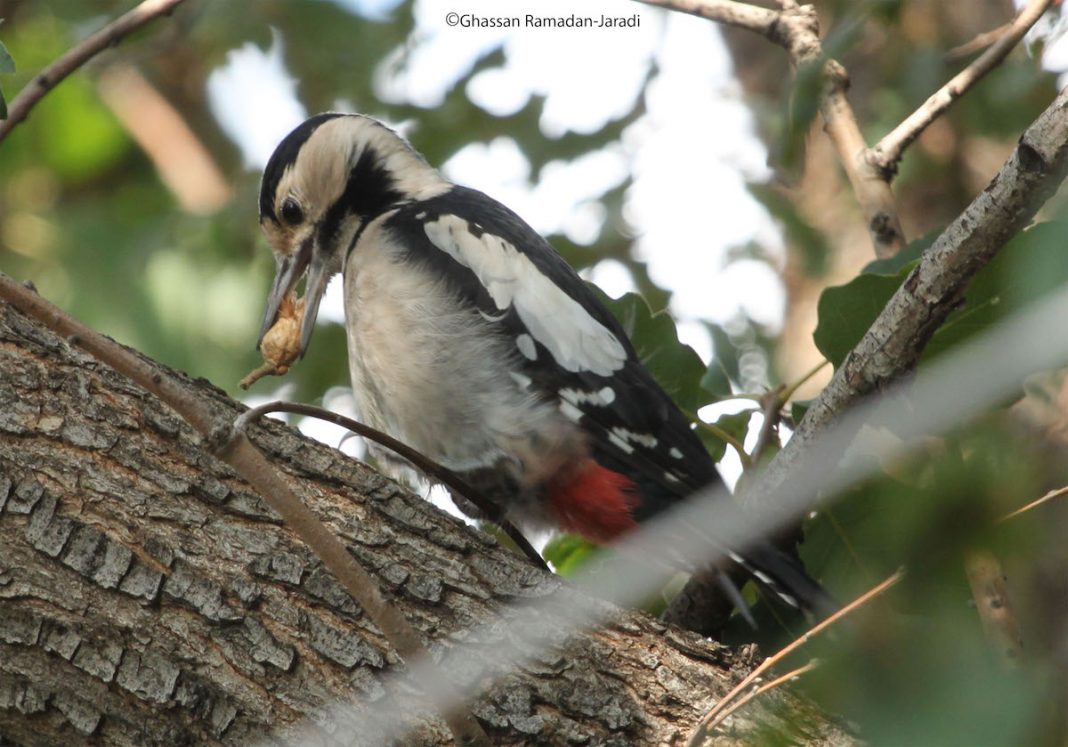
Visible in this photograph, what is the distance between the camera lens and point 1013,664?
3.11 ft

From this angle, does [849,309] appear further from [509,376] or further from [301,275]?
[301,275]

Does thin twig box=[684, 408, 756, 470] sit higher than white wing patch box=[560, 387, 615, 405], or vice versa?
white wing patch box=[560, 387, 615, 405]

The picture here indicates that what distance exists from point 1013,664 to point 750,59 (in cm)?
485

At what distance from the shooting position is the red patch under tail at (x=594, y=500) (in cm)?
272

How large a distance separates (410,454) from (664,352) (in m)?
0.90

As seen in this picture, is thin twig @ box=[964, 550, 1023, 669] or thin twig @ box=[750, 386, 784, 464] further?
thin twig @ box=[750, 386, 784, 464]

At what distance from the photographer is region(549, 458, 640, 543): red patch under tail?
2.72m

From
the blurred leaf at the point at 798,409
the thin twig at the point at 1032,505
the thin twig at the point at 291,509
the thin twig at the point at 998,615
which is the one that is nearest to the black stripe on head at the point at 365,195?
the blurred leaf at the point at 798,409

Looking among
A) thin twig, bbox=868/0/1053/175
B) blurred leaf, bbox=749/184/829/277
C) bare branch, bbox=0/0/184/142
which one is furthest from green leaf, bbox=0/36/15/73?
blurred leaf, bbox=749/184/829/277

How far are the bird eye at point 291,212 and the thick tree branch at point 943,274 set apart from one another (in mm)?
1608

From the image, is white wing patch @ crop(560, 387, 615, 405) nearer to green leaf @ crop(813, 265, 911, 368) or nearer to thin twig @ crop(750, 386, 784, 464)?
thin twig @ crop(750, 386, 784, 464)

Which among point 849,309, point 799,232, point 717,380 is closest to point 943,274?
point 849,309

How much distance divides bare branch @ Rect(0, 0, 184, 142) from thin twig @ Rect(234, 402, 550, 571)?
37.1 inches

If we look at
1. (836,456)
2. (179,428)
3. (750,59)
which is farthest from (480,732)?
(750,59)
